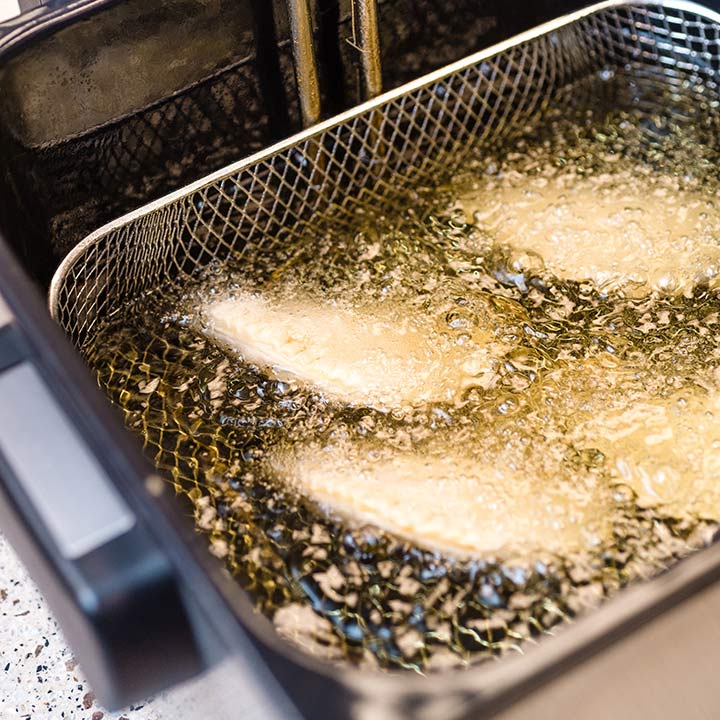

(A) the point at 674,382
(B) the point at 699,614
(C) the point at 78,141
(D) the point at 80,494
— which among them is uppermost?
(C) the point at 78,141

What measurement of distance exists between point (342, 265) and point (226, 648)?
577 millimetres

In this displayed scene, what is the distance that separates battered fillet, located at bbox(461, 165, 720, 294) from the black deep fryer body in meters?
0.33

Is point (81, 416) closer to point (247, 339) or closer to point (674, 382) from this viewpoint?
point (247, 339)

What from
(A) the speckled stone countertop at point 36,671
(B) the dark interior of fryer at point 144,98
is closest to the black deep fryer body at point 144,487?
(B) the dark interior of fryer at point 144,98

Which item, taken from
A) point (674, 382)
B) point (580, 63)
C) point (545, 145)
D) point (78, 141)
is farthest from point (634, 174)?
point (78, 141)

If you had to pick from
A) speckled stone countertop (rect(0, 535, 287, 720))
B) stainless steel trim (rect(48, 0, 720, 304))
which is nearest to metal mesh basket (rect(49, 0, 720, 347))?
stainless steel trim (rect(48, 0, 720, 304))

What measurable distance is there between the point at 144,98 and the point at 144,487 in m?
0.56

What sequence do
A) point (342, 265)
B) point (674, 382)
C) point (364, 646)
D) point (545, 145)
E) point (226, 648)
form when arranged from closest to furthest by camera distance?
point (226, 648)
point (364, 646)
point (674, 382)
point (342, 265)
point (545, 145)

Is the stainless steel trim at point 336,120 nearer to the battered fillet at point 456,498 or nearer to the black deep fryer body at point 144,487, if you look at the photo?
the black deep fryer body at point 144,487

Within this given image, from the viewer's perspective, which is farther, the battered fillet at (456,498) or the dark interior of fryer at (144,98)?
the dark interior of fryer at (144,98)

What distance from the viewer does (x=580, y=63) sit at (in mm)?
1211

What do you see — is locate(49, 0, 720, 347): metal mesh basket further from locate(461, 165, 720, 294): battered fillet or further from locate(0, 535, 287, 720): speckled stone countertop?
locate(0, 535, 287, 720): speckled stone countertop

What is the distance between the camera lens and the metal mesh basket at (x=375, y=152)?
2.96 feet

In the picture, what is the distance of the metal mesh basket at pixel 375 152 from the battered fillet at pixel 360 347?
104mm
